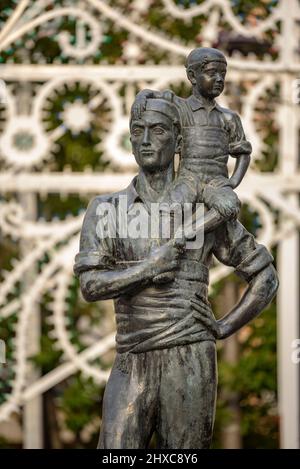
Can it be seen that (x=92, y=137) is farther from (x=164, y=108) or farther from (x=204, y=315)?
(x=204, y=315)

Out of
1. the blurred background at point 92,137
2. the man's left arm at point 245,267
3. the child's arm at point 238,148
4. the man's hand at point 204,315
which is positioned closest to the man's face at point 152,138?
the child's arm at point 238,148

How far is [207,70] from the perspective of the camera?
7410 millimetres

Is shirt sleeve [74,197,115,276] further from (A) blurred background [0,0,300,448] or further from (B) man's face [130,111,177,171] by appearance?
(A) blurred background [0,0,300,448]

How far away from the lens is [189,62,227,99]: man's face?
7.41 meters

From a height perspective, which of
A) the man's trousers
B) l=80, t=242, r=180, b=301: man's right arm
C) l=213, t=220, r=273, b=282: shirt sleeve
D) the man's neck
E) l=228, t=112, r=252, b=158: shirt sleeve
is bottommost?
the man's trousers

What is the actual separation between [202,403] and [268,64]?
8.20 meters

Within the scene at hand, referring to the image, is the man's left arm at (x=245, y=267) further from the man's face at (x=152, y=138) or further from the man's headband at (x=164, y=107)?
the man's headband at (x=164, y=107)

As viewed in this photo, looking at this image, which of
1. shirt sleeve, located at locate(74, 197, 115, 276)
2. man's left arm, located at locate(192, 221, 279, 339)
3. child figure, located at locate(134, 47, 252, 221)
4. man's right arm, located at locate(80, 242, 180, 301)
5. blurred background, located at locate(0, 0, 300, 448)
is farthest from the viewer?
blurred background, located at locate(0, 0, 300, 448)

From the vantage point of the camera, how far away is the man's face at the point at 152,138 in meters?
7.25

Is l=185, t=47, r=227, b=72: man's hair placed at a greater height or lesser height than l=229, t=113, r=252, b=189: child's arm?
greater

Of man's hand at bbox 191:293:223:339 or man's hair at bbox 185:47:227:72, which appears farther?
man's hair at bbox 185:47:227:72

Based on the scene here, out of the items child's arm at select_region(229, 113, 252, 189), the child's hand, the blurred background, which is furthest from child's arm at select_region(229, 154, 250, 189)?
the blurred background

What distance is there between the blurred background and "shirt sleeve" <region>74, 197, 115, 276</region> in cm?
738
